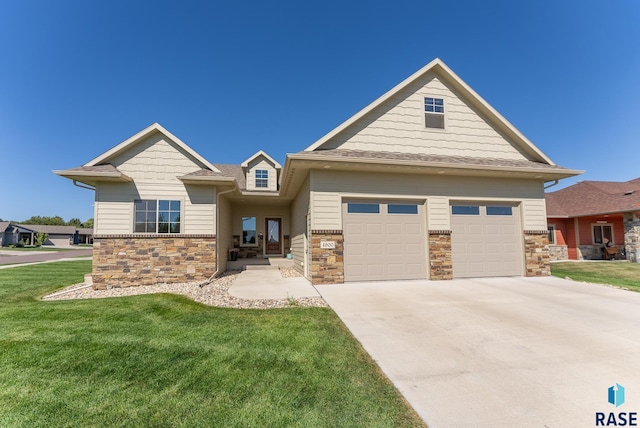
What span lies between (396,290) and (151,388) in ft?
19.8

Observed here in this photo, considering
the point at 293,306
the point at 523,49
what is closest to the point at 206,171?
the point at 293,306

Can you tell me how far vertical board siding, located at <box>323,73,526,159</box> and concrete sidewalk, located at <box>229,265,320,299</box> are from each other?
183 inches

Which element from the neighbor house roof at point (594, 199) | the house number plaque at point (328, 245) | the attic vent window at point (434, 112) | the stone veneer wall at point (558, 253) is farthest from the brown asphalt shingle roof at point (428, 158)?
the stone veneer wall at point (558, 253)

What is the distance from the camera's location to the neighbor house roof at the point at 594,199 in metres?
15.8

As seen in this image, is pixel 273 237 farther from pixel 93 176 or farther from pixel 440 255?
pixel 440 255

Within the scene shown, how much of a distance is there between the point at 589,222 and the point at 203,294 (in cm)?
2409

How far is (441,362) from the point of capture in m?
3.26

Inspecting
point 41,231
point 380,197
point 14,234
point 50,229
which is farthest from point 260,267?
point 50,229

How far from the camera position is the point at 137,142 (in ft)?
31.1

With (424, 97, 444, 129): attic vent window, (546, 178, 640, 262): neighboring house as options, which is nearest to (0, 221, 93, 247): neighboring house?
(424, 97, 444, 129): attic vent window

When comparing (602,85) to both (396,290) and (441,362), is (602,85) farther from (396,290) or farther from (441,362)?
(441,362)

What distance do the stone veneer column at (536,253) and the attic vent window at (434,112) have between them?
508cm

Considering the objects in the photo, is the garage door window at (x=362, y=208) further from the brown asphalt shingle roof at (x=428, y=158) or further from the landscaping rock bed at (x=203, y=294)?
the landscaping rock bed at (x=203, y=294)

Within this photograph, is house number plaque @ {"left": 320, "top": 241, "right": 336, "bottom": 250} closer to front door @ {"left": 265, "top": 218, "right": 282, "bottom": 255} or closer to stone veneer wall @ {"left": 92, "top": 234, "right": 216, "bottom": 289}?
stone veneer wall @ {"left": 92, "top": 234, "right": 216, "bottom": 289}
